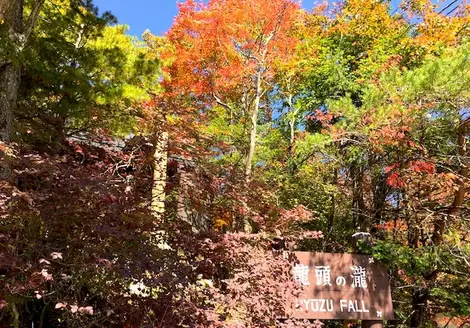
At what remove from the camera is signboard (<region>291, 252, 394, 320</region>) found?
187 inches

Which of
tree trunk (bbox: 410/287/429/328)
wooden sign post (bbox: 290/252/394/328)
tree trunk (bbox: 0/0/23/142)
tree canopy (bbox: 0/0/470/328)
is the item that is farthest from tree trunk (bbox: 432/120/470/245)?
tree trunk (bbox: 0/0/23/142)

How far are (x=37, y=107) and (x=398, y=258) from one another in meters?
6.06

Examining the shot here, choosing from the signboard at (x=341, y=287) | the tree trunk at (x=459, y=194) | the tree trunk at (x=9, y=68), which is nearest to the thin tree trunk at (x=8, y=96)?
the tree trunk at (x=9, y=68)

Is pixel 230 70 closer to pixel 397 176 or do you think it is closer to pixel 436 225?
pixel 397 176

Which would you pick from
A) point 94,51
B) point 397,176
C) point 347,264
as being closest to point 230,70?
point 94,51

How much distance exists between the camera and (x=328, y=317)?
4723 mm

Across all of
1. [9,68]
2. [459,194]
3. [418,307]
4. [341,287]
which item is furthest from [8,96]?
[418,307]

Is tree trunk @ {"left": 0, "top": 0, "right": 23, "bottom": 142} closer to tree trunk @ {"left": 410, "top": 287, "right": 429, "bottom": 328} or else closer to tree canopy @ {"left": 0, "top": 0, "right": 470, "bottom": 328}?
tree canopy @ {"left": 0, "top": 0, "right": 470, "bottom": 328}

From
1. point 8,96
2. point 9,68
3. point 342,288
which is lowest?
point 342,288

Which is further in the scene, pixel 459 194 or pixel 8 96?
pixel 459 194

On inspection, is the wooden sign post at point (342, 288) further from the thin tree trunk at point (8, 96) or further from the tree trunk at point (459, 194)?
the thin tree trunk at point (8, 96)

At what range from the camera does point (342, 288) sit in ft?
16.2

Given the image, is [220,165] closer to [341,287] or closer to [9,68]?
[341,287]

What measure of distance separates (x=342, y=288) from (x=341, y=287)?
2 centimetres
